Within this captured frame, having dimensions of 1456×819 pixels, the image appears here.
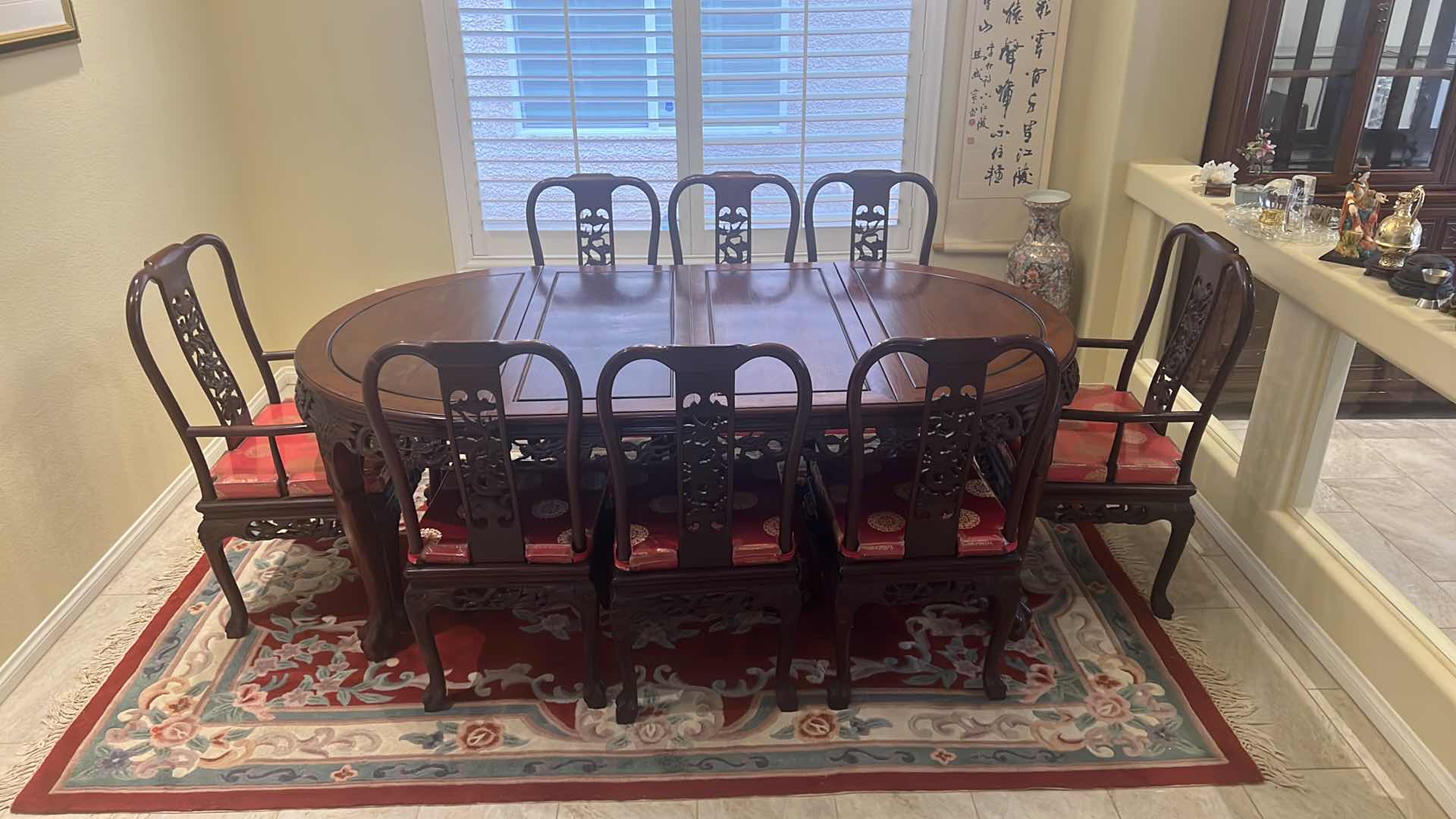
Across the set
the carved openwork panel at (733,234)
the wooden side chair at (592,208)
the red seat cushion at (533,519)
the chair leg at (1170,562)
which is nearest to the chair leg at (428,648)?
the red seat cushion at (533,519)

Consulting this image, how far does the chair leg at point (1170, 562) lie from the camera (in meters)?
2.47

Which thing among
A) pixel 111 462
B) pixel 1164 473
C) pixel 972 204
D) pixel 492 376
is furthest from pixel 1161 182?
pixel 111 462

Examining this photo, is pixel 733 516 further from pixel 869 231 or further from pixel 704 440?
pixel 869 231

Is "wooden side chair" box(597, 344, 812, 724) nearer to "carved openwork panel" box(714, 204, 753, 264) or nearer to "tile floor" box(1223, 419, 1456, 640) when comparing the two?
"carved openwork panel" box(714, 204, 753, 264)

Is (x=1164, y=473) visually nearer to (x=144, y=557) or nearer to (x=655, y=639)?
(x=655, y=639)

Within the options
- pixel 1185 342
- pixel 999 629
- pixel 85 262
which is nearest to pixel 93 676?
pixel 85 262

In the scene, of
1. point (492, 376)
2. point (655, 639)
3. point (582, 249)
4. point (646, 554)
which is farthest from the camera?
point (582, 249)

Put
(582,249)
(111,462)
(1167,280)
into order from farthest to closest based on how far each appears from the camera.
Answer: (1167,280) < (582,249) < (111,462)

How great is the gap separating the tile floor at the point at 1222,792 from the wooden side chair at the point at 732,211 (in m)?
1.68

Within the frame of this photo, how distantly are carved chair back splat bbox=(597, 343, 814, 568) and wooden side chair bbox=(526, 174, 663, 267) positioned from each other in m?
1.19

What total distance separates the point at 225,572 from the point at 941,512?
1834 mm

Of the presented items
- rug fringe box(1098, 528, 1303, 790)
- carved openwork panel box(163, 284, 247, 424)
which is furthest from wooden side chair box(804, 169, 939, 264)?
carved openwork panel box(163, 284, 247, 424)

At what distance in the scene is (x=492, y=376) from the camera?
1837mm

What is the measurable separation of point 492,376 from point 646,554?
53 centimetres
